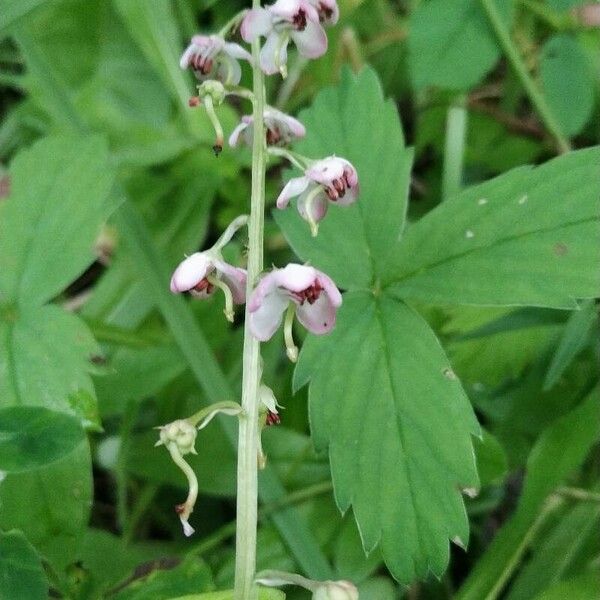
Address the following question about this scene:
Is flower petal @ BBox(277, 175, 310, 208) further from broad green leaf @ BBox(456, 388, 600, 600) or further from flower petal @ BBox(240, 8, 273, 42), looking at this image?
broad green leaf @ BBox(456, 388, 600, 600)

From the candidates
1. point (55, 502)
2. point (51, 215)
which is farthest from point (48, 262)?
point (55, 502)

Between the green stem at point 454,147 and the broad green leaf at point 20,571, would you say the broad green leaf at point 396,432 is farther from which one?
the green stem at point 454,147

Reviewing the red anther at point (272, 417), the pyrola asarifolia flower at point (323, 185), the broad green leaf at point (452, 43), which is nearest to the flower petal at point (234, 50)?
the pyrola asarifolia flower at point (323, 185)

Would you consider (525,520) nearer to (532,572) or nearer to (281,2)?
(532,572)

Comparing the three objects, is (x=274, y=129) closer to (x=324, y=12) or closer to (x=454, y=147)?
(x=324, y=12)

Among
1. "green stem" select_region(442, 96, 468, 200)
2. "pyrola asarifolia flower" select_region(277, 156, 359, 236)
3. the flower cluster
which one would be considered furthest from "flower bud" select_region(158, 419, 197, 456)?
"green stem" select_region(442, 96, 468, 200)

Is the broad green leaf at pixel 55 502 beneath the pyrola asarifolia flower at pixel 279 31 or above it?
beneath
